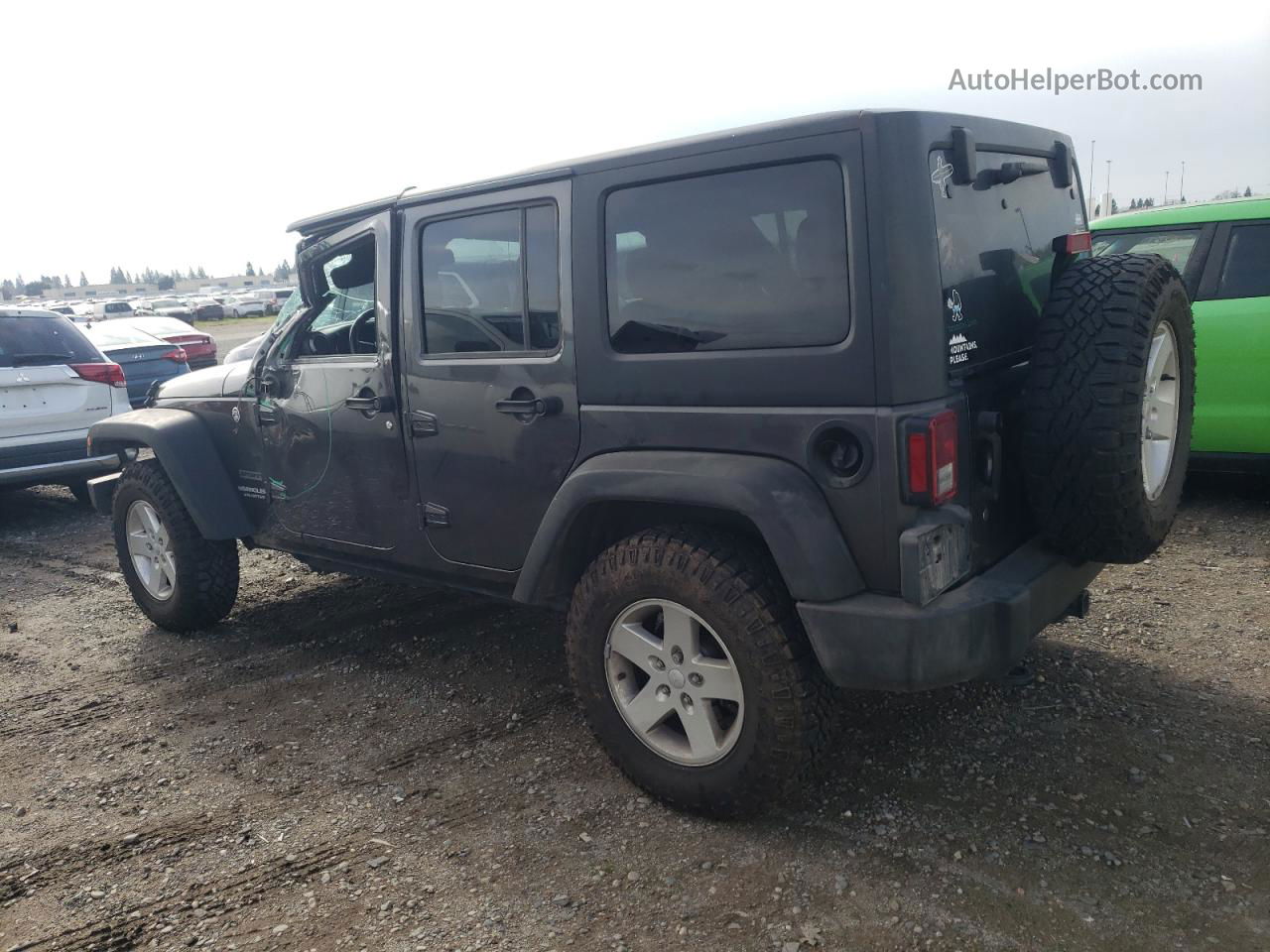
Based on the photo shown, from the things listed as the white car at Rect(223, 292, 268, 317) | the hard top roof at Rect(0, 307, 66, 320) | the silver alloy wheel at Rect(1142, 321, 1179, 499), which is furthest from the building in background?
the silver alloy wheel at Rect(1142, 321, 1179, 499)

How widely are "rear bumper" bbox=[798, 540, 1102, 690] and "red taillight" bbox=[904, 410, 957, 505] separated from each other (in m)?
0.29

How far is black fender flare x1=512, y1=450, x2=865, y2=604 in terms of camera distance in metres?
2.67

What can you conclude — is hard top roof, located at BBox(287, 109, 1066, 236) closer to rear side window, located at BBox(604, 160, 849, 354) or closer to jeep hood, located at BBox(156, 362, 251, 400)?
rear side window, located at BBox(604, 160, 849, 354)

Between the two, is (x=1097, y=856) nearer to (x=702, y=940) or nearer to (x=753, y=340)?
(x=702, y=940)

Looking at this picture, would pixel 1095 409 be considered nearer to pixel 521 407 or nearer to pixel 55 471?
pixel 521 407

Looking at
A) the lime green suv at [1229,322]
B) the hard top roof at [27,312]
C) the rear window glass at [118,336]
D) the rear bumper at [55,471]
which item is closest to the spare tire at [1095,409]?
the lime green suv at [1229,322]

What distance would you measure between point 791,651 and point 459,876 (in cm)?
113

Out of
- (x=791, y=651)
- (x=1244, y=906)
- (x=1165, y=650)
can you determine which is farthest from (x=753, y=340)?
(x=1165, y=650)

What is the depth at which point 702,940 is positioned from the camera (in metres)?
2.52

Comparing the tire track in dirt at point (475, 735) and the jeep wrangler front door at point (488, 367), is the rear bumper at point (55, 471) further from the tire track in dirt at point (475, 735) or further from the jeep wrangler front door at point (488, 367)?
the tire track in dirt at point (475, 735)

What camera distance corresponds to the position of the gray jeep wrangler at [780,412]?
8.63 feet

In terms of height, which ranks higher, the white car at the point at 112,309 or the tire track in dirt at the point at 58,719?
the white car at the point at 112,309

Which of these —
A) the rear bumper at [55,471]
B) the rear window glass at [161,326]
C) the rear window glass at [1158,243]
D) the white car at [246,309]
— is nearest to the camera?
the rear window glass at [1158,243]

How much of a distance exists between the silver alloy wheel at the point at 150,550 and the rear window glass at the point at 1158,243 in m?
5.32
